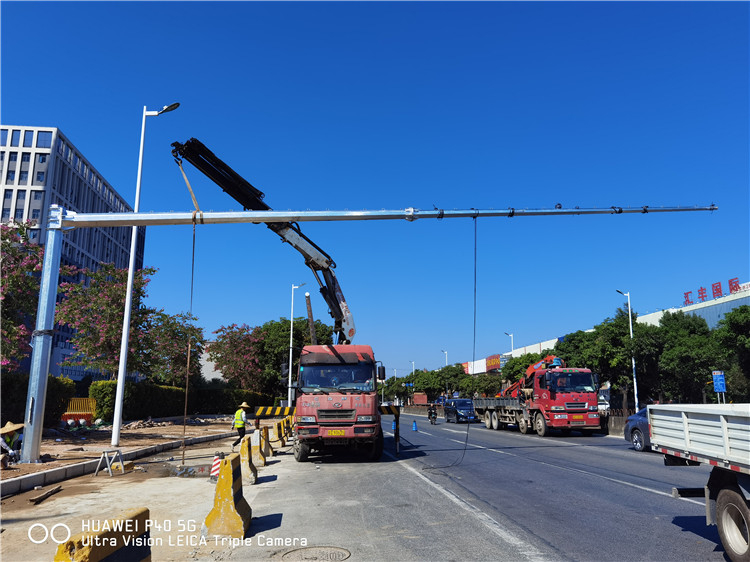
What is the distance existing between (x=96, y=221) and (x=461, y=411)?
31.3 m

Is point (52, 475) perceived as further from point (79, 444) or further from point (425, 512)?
point (425, 512)

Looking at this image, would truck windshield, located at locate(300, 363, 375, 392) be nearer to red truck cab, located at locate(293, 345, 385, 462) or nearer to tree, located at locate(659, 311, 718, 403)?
red truck cab, located at locate(293, 345, 385, 462)

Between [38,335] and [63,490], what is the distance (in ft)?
12.9

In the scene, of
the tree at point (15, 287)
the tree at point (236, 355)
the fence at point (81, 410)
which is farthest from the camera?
A: the tree at point (236, 355)

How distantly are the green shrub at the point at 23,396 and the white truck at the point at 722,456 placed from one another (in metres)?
16.5

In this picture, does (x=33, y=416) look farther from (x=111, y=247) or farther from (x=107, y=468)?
(x=111, y=247)

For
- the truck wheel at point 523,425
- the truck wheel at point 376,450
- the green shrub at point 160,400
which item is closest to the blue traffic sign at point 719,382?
the truck wheel at point 523,425

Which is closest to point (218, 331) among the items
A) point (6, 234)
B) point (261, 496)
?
point (6, 234)

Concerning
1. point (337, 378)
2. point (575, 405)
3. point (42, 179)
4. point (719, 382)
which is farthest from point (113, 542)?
point (42, 179)

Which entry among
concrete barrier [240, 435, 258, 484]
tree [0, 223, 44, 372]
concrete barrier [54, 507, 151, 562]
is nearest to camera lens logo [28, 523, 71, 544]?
concrete barrier [54, 507, 151, 562]

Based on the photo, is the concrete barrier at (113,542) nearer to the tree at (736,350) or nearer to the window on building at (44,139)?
the tree at (736,350)

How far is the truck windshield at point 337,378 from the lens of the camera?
14.0 metres

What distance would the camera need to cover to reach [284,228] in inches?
617

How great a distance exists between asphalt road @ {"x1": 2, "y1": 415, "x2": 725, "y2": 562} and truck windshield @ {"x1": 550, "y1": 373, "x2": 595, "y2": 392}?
924cm
